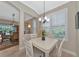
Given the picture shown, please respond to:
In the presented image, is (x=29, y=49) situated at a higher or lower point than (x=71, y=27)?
lower

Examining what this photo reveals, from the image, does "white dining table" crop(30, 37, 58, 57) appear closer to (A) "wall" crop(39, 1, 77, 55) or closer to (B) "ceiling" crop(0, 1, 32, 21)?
(A) "wall" crop(39, 1, 77, 55)

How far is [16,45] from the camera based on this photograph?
2502 millimetres

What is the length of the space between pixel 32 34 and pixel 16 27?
1.28ft

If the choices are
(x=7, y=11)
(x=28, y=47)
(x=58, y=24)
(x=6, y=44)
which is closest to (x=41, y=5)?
(x=58, y=24)

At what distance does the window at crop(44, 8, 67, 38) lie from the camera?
8.28 ft

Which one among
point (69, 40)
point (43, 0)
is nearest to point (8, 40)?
point (43, 0)

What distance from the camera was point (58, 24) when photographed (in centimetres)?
259

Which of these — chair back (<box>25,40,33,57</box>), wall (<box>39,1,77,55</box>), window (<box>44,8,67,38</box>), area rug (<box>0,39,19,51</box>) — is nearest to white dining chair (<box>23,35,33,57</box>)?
chair back (<box>25,40,33,57</box>)

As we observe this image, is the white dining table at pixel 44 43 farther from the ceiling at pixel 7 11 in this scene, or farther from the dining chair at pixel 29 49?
the ceiling at pixel 7 11

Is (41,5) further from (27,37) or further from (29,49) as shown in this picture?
(29,49)

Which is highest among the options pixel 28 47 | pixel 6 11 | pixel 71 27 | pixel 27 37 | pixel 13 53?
pixel 6 11

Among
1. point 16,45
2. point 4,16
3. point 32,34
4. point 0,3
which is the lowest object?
point 16,45

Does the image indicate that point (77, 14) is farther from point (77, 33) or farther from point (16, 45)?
point (16, 45)

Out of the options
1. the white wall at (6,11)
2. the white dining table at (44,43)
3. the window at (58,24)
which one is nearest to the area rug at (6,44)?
the white dining table at (44,43)
